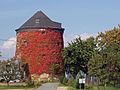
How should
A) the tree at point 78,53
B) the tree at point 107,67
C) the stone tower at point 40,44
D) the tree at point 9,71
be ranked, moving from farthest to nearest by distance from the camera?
the stone tower at point 40,44
the tree at point 78,53
the tree at point 9,71
the tree at point 107,67

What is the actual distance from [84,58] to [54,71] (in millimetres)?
9832

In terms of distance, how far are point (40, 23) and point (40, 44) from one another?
4.23 meters

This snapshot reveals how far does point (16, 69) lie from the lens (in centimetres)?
8038

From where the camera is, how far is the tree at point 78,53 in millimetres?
87312

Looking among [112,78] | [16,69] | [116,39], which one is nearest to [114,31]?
[116,39]

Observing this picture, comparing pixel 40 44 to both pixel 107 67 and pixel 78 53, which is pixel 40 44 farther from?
pixel 107 67

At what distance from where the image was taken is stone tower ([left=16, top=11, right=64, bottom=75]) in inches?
3745

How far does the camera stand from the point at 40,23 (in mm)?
95562

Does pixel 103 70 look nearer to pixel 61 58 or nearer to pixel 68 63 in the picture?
pixel 68 63

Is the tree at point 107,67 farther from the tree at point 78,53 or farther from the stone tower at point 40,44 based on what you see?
the stone tower at point 40,44

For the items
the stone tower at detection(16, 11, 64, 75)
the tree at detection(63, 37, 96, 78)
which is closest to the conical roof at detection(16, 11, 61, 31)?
the stone tower at detection(16, 11, 64, 75)

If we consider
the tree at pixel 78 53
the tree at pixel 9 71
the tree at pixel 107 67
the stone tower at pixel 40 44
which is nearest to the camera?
the tree at pixel 107 67

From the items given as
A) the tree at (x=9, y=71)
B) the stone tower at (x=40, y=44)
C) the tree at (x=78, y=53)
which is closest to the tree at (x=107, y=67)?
the tree at (x=9, y=71)

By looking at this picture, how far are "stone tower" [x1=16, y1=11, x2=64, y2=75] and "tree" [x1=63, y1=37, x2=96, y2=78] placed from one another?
558 centimetres
